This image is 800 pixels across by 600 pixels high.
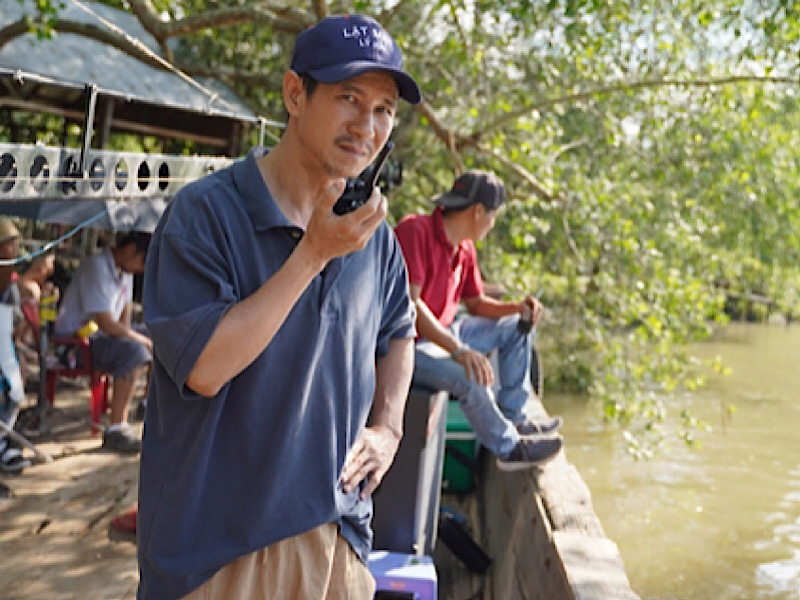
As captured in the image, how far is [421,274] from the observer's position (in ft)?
15.2

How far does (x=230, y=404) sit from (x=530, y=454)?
130 inches

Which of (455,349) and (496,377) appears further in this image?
(496,377)

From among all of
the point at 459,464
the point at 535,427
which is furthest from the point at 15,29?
the point at 535,427

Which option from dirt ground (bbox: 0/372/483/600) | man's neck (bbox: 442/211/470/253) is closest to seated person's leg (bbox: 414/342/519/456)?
man's neck (bbox: 442/211/470/253)

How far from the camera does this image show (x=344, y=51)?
1.74 meters

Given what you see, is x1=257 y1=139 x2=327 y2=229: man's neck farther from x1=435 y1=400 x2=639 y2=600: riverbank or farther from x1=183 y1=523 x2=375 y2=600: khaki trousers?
x1=435 y1=400 x2=639 y2=600: riverbank

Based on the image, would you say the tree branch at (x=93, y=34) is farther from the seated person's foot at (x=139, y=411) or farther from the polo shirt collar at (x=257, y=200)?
the polo shirt collar at (x=257, y=200)

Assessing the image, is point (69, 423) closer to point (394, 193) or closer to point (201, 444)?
point (394, 193)

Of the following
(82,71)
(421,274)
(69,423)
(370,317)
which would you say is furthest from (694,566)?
(82,71)

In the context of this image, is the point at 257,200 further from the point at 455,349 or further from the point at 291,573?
the point at 455,349

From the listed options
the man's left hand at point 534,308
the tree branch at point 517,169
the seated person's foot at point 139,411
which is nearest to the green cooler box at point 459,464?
the man's left hand at point 534,308

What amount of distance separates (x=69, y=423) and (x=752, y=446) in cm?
810

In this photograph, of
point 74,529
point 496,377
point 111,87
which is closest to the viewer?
point 74,529

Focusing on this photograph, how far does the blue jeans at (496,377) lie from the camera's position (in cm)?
438
